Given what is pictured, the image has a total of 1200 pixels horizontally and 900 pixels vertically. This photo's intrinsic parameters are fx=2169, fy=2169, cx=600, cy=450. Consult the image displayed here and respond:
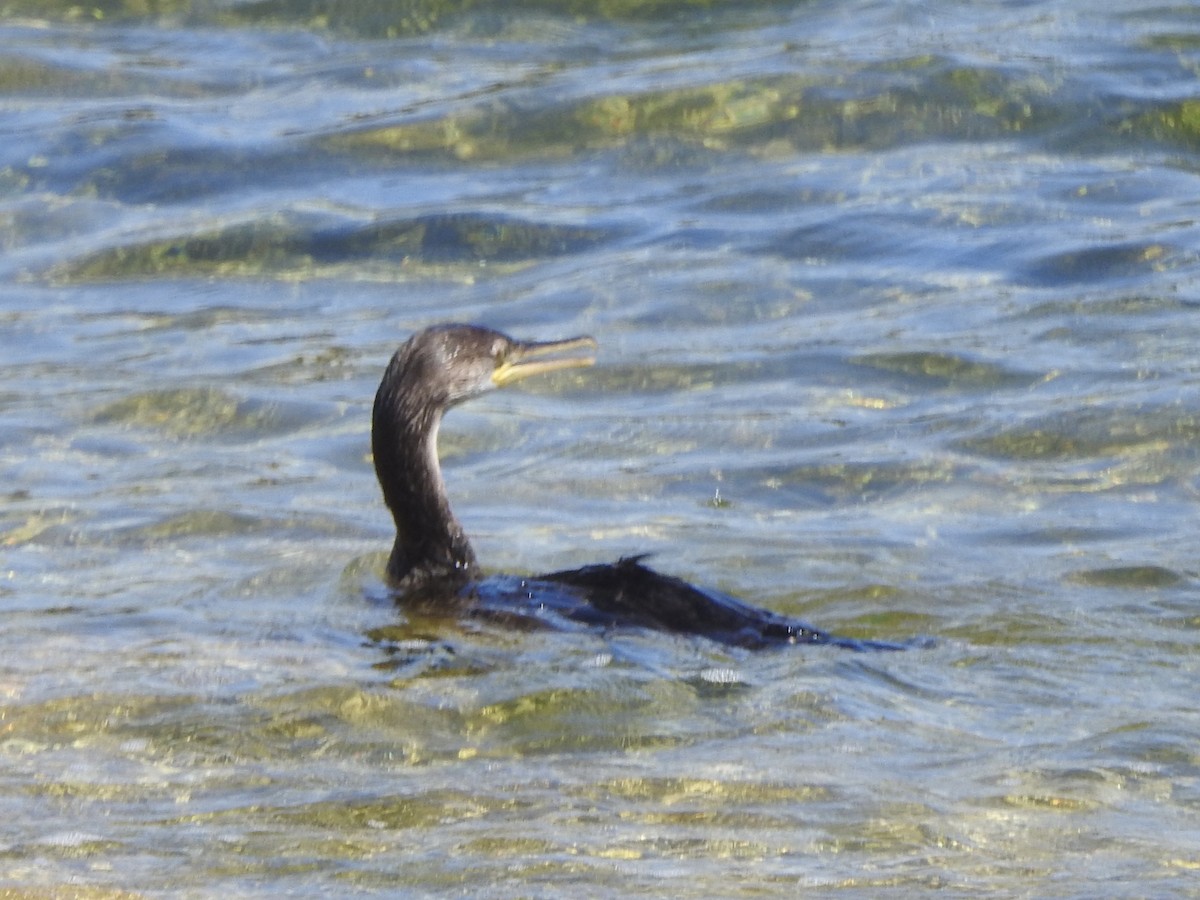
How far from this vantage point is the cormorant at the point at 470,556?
6.38 metres

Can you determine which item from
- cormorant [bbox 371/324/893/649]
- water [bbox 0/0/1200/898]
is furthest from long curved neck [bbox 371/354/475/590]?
water [bbox 0/0/1200/898]

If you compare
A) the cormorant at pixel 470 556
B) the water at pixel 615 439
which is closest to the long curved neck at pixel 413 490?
the cormorant at pixel 470 556

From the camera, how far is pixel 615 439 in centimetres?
905

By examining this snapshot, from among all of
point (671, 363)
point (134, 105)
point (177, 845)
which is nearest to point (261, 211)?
point (134, 105)

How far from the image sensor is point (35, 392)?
388 inches

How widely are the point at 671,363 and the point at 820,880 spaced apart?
5.55m

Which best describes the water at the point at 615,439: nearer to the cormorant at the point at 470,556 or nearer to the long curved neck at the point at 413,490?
the cormorant at the point at 470,556

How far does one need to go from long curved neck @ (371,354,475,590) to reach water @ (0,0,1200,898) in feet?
1.01

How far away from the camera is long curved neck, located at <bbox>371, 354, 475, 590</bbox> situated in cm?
729

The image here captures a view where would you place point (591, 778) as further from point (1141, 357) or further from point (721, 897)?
point (1141, 357)

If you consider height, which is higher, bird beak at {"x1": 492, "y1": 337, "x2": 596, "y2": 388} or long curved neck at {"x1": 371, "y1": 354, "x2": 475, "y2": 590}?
bird beak at {"x1": 492, "y1": 337, "x2": 596, "y2": 388}

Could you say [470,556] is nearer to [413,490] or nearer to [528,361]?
[413,490]

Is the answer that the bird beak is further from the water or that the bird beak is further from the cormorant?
the water

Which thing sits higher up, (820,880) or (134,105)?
(134,105)
